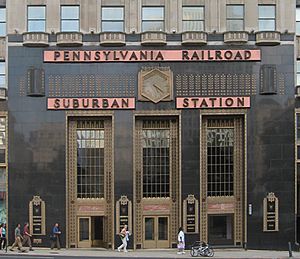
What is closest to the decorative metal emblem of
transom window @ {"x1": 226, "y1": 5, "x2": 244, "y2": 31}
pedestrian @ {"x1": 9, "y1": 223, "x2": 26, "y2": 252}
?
transom window @ {"x1": 226, "y1": 5, "x2": 244, "y2": 31}

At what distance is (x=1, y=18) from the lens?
35.1 metres

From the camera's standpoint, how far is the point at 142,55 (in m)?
34.3

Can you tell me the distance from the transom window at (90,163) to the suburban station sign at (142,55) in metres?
5.16

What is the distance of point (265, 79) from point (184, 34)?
21.3ft

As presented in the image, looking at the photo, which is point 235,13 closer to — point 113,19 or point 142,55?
point 142,55

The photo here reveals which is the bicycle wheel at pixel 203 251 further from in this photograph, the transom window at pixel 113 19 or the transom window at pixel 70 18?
the transom window at pixel 70 18

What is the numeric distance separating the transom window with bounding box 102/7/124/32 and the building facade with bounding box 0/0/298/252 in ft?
0.33

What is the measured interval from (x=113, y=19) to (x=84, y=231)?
49.8 ft

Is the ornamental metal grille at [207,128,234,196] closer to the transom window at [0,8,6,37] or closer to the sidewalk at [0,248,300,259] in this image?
the sidewalk at [0,248,300,259]

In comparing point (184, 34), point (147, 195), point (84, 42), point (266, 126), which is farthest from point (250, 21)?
point (147, 195)

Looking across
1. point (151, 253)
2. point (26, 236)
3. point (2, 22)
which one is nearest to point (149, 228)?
point (151, 253)

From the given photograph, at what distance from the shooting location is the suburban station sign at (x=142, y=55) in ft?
112

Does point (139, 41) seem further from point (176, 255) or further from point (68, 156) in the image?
point (176, 255)

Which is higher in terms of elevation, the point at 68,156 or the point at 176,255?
the point at 68,156
